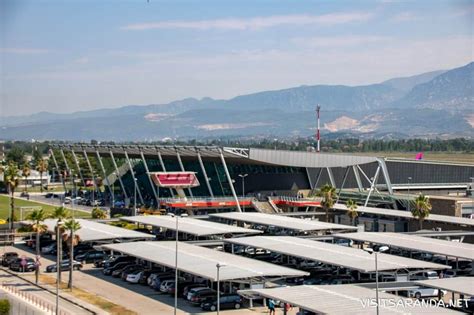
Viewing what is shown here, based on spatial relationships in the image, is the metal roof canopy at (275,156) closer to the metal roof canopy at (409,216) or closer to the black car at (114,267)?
the metal roof canopy at (409,216)

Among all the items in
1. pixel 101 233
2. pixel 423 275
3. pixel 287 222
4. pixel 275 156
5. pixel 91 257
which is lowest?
pixel 91 257

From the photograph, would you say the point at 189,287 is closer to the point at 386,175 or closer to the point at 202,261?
the point at 202,261

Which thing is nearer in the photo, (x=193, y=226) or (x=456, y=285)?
(x=456, y=285)

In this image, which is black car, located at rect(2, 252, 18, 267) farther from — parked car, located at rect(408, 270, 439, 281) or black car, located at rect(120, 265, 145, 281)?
parked car, located at rect(408, 270, 439, 281)

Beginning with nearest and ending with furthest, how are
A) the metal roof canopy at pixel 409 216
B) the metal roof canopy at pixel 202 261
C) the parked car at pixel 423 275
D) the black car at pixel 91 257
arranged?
the metal roof canopy at pixel 202 261 < the parked car at pixel 423 275 < the black car at pixel 91 257 < the metal roof canopy at pixel 409 216

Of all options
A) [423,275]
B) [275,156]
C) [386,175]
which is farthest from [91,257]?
[386,175]

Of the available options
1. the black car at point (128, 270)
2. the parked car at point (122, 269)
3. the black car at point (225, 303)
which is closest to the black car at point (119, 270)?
the parked car at point (122, 269)
